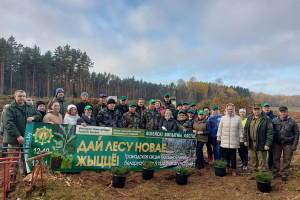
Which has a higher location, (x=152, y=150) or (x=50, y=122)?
(x=50, y=122)

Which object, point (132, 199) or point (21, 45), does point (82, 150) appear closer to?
point (132, 199)

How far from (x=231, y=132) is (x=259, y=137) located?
74 cm

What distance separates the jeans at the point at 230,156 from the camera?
580cm

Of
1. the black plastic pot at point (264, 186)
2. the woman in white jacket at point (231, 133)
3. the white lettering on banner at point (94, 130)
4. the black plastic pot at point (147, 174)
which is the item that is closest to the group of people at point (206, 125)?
the woman in white jacket at point (231, 133)

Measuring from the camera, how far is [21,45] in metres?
44.3

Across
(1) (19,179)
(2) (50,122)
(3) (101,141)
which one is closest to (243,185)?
(3) (101,141)

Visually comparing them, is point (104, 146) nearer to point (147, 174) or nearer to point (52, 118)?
point (147, 174)

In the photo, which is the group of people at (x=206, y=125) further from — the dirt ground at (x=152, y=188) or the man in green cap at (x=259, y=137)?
the dirt ground at (x=152, y=188)

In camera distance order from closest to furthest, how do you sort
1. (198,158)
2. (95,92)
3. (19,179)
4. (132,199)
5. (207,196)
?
1. (132,199)
2. (207,196)
3. (19,179)
4. (198,158)
5. (95,92)

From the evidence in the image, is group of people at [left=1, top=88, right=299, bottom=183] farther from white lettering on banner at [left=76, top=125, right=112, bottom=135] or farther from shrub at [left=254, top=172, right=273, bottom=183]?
shrub at [left=254, top=172, right=273, bottom=183]

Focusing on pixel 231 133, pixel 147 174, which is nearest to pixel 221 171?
pixel 231 133

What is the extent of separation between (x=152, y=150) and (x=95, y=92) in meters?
63.4

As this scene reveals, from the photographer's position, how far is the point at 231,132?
18.8ft

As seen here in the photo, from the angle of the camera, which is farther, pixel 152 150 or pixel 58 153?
pixel 152 150
